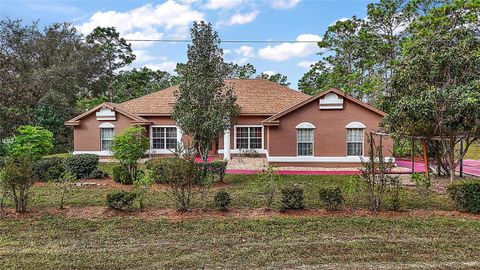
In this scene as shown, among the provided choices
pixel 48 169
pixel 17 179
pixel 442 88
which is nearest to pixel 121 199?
pixel 17 179

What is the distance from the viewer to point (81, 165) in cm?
1376

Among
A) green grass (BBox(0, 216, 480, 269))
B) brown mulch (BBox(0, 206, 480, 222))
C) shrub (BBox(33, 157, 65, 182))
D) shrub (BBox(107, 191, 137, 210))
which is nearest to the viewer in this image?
green grass (BBox(0, 216, 480, 269))

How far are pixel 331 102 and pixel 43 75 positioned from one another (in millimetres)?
24783

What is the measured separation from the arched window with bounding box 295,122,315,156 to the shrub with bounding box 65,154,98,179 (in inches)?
417

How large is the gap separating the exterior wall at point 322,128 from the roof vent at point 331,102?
→ 0.22m

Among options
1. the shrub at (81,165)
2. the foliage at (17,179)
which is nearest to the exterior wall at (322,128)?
the shrub at (81,165)

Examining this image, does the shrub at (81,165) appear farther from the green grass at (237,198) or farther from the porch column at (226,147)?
the porch column at (226,147)

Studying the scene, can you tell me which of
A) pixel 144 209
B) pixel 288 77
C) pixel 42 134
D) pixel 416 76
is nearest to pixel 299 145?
pixel 416 76

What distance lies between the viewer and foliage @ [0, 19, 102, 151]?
2353 cm

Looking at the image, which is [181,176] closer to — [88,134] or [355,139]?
[355,139]

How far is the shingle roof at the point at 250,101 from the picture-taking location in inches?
842

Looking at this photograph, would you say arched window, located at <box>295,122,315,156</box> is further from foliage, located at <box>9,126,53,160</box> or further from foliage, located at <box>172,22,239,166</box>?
foliage, located at <box>9,126,53,160</box>

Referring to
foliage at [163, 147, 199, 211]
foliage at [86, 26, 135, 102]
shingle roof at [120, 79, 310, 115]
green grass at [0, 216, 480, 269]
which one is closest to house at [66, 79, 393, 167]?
shingle roof at [120, 79, 310, 115]

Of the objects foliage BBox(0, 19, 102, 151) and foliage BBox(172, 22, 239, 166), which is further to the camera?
foliage BBox(0, 19, 102, 151)
